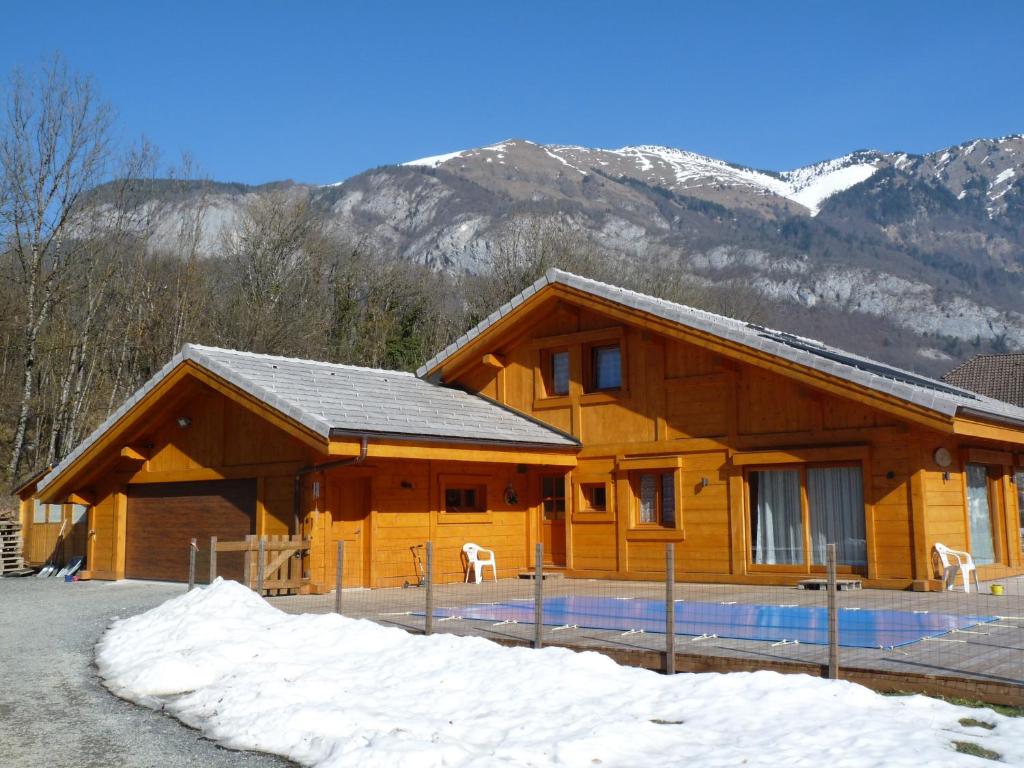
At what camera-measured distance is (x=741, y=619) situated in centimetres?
1028

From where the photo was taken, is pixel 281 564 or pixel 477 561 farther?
pixel 477 561

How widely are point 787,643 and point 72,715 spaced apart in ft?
19.0

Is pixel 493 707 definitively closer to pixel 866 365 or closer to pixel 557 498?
pixel 557 498

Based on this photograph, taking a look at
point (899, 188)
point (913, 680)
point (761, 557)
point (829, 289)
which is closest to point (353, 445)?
point (761, 557)

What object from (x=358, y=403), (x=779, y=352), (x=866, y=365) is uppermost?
(x=866, y=365)

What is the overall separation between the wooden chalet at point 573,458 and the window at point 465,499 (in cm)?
4

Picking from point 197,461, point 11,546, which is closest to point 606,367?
point 197,461

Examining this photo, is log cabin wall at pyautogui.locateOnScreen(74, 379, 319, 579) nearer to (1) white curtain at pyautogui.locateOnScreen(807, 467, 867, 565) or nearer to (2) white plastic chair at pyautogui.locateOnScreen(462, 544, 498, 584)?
(2) white plastic chair at pyautogui.locateOnScreen(462, 544, 498, 584)

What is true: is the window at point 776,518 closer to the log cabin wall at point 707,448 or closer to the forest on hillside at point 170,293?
the log cabin wall at point 707,448

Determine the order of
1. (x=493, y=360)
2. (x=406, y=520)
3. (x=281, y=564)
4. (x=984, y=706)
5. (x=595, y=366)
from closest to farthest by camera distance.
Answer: (x=984, y=706), (x=281, y=564), (x=406, y=520), (x=595, y=366), (x=493, y=360)

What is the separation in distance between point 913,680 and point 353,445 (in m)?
8.57

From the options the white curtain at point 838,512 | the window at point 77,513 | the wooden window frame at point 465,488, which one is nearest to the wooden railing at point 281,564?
the wooden window frame at point 465,488

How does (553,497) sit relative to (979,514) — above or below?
above

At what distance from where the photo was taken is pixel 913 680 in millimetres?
6953
